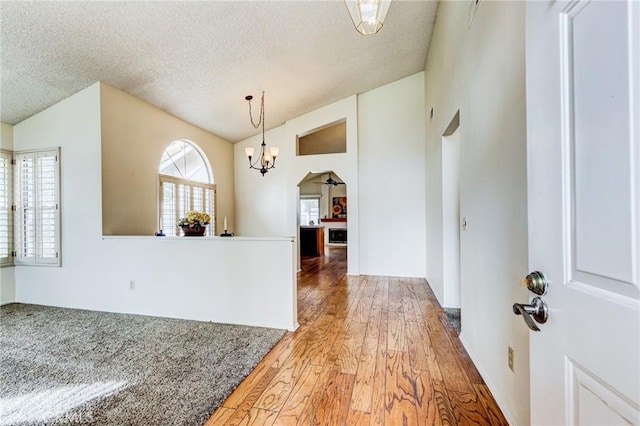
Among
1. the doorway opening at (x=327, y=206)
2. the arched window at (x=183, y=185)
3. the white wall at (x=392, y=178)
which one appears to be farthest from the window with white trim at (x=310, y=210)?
the white wall at (x=392, y=178)

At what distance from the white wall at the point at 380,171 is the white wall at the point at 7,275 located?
4265mm

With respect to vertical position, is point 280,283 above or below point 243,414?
above

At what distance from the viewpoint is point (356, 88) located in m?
5.42

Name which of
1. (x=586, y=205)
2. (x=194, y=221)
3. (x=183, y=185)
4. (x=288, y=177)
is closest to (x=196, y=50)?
(x=194, y=221)

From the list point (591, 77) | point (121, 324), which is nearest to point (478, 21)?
point (591, 77)

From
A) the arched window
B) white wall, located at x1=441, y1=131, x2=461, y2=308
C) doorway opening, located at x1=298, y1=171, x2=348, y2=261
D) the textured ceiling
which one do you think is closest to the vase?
the arched window

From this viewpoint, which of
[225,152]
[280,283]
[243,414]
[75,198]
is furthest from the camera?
[225,152]

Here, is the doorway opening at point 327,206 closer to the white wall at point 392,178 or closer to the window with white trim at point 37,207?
the white wall at point 392,178

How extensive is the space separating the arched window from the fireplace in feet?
20.0

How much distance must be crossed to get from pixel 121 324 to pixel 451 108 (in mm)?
4323

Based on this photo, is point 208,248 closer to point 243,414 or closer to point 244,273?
point 244,273

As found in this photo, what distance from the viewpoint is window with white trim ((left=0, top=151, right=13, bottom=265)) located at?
13.0 ft

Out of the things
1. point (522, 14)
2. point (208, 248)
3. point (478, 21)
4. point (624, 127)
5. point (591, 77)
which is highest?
point (478, 21)

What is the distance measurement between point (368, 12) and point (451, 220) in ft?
9.00
